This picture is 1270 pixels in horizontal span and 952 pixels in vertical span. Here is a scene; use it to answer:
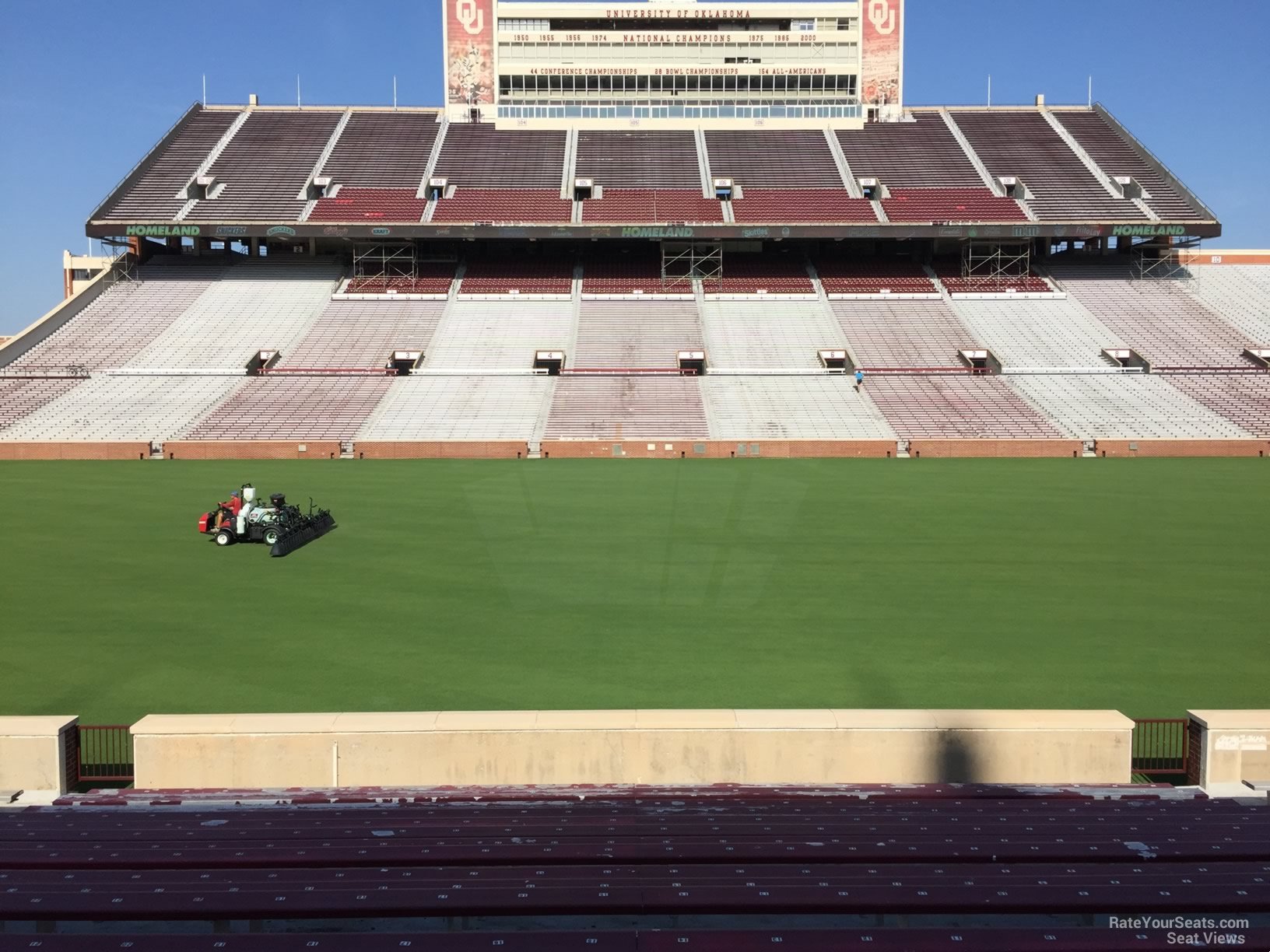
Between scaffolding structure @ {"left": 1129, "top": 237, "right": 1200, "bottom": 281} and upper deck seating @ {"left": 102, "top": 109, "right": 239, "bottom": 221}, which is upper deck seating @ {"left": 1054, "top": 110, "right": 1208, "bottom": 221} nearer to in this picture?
scaffolding structure @ {"left": 1129, "top": 237, "right": 1200, "bottom": 281}

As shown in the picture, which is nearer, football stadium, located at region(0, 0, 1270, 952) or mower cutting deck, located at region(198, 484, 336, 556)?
football stadium, located at region(0, 0, 1270, 952)

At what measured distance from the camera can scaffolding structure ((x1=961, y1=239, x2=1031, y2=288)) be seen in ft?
179

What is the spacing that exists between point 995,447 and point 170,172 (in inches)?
2000

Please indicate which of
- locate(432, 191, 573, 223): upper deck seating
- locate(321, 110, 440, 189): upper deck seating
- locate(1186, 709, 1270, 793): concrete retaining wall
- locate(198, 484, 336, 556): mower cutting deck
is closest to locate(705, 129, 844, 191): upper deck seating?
locate(432, 191, 573, 223): upper deck seating

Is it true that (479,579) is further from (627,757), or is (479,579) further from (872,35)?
(872,35)

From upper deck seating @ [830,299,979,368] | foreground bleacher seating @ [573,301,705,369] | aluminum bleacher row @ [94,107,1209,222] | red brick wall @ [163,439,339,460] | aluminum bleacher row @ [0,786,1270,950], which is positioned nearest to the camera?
aluminum bleacher row @ [0,786,1270,950]

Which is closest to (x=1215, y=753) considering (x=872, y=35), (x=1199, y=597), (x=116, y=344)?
(x=1199, y=597)

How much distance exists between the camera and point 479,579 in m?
15.8

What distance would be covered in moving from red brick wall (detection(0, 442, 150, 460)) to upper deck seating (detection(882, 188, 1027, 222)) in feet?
134

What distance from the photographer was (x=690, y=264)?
57.6 m

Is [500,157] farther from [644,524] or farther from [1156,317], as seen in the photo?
[644,524]

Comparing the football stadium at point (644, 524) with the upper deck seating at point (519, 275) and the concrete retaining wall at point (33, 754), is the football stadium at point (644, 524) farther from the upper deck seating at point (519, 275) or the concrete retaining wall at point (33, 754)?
the upper deck seating at point (519, 275)

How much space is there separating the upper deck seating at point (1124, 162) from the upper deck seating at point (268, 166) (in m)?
49.7

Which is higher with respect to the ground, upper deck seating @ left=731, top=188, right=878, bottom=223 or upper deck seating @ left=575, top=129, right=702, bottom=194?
upper deck seating @ left=575, top=129, right=702, bottom=194
